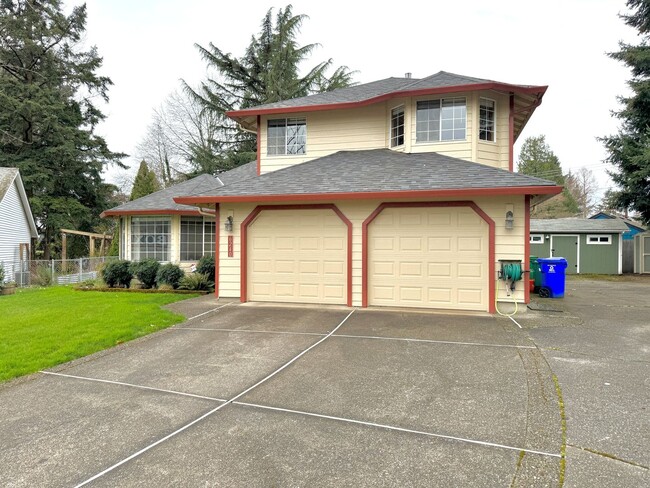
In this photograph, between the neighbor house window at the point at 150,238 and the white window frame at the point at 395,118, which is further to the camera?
the neighbor house window at the point at 150,238

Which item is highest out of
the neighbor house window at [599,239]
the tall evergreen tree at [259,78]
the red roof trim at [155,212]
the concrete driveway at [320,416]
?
the tall evergreen tree at [259,78]

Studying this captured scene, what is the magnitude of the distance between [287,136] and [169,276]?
18.3ft

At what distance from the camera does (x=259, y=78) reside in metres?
23.9

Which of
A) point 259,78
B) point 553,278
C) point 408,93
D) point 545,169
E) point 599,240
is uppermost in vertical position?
point 259,78

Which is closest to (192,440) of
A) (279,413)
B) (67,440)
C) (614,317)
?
(279,413)

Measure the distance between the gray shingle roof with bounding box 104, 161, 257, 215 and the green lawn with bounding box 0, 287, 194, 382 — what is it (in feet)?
13.9

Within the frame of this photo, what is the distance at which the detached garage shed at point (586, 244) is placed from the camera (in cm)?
1875

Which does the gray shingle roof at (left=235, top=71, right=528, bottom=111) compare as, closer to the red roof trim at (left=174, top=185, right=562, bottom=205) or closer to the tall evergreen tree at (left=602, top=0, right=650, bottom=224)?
the red roof trim at (left=174, top=185, right=562, bottom=205)

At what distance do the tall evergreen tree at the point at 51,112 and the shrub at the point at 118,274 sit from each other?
46.1 ft

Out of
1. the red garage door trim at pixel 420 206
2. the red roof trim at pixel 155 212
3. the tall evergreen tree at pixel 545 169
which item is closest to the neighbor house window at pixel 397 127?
the red garage door trim at pixel 420 206

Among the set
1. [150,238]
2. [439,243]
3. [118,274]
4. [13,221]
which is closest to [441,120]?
[439,243]

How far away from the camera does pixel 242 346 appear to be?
18.2ft

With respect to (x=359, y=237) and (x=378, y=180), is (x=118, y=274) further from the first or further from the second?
(x=378, y=180)

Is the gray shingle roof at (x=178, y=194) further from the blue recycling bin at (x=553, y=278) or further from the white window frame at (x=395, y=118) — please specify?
the blue recycling bin at (x=553, y=278)
